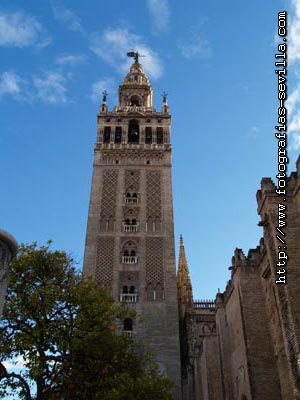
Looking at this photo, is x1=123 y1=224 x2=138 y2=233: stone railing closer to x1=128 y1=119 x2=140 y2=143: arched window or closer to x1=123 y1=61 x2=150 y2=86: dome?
x1=128 y1=119 x2=140 y2=143: arched window

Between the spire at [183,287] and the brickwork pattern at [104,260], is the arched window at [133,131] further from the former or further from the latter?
the spire at [183,287]

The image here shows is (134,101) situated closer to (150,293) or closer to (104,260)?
(104,260)

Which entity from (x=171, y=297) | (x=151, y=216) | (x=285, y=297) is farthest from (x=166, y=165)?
(x=285, y=297)

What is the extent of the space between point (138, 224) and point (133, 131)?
9.94 m

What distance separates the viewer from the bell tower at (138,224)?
988 inches

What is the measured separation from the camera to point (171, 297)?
26.1m

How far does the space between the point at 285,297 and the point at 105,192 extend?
70.2ft

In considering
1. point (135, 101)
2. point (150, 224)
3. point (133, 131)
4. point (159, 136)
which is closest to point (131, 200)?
point (150, 224)

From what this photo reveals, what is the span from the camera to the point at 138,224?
29.5 metres

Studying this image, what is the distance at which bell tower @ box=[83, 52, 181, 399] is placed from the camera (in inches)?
988

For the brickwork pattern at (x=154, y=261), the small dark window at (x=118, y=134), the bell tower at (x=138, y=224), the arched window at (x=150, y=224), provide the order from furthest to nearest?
1. the small dark window at (x=118, y=134)
2. the arched window at (x=150, y=224)
3. the brickwork pattern at (x=154, y=261)
4. the bell tower at (x=138, y=224)

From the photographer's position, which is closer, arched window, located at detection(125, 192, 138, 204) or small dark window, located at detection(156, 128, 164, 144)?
arched window, located at detection(125, 192, 138, 204)

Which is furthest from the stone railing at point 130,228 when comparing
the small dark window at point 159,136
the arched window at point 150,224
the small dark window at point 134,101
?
the small dark window at point 134,101

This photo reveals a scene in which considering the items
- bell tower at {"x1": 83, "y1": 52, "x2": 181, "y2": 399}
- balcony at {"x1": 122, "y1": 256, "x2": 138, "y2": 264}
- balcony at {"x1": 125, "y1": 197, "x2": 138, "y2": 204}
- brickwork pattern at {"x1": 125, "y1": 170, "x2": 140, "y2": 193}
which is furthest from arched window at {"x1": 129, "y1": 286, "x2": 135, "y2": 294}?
brickwork pattern at {"x1": 125, "y1": 170, "x2": 140, "y2": 193}
